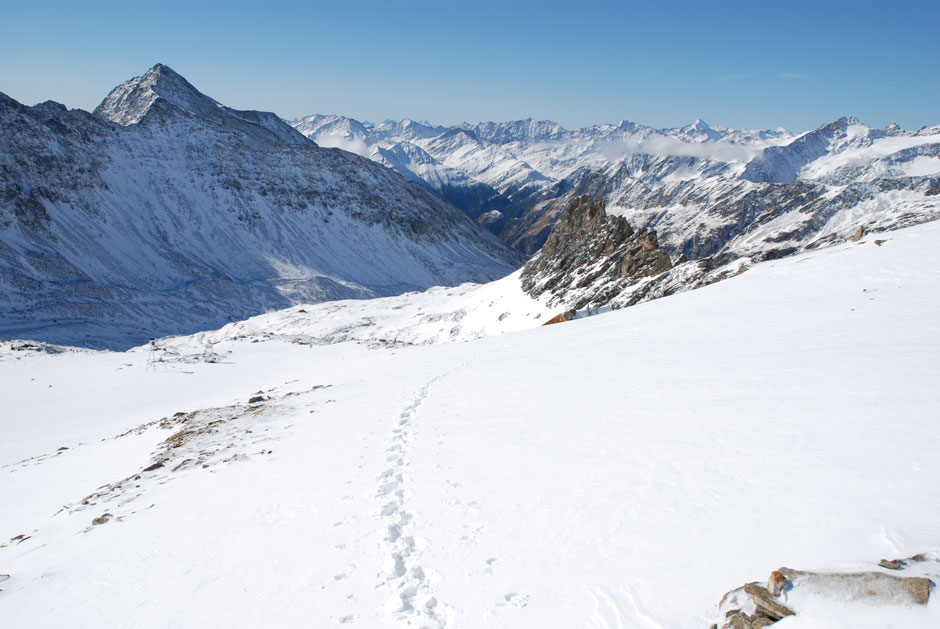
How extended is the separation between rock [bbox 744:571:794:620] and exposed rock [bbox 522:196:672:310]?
4166cm

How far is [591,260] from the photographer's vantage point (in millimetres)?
56125

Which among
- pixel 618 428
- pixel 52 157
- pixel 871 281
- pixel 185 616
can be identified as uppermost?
pixel 52 157

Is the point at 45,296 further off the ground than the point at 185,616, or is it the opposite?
the point at 45,296

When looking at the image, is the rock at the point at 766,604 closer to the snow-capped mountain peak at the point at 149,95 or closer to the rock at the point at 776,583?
the rock at the point at 776,583

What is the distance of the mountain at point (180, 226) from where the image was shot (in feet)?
319

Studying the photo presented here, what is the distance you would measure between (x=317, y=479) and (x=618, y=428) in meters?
6.50

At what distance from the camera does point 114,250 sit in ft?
377

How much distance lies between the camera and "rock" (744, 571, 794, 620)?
4816mm

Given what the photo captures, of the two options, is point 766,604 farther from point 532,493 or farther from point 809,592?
point 532,493

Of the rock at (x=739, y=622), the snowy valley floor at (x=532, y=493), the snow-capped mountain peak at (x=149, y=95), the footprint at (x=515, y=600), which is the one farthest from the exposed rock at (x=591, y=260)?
the snow-capped mountain peak at (x=149, y=95)

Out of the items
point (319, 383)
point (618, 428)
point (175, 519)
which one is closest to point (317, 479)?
point (175, 519)

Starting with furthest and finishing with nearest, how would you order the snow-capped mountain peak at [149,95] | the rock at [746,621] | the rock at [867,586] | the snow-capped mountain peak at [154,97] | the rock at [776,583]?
1. the snow-capped mountain peak at [149,95]
2. the snow-capped mountain peak at [154,97]
3. the rock at [776,583]
4. the rock at [746,621]
5. the rock at [867,586]

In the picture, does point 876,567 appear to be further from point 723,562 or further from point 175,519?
point 175,519

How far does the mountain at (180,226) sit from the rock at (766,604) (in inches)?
3780
